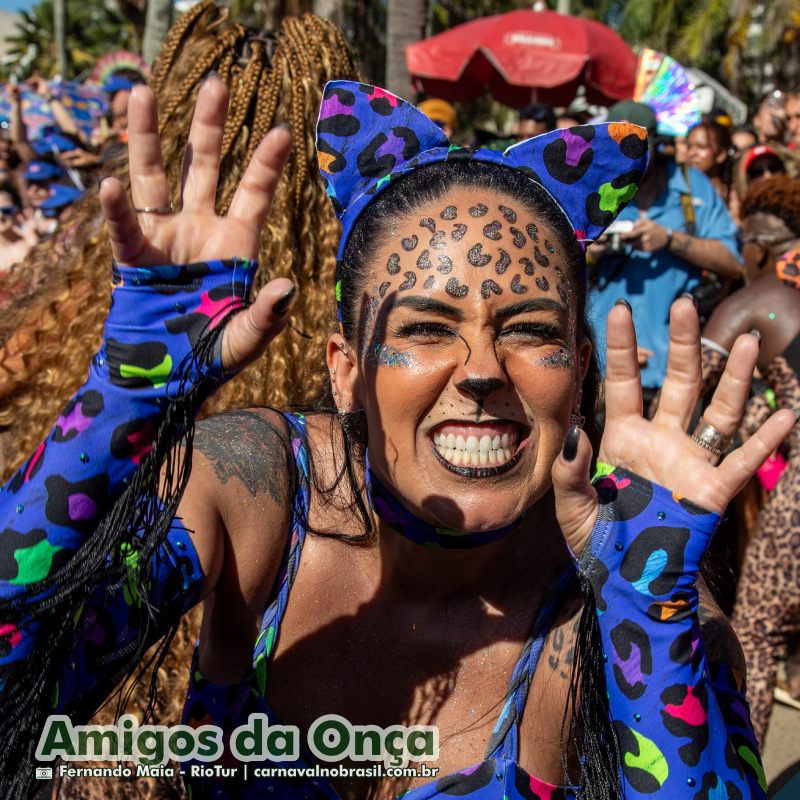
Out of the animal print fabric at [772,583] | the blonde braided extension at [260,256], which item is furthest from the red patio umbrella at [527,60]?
the blonde braided extension at [260,256]

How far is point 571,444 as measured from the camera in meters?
1.52

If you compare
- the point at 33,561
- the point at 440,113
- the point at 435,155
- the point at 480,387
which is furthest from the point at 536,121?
the point at 33,561

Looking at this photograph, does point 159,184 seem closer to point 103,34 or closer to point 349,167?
point 349,167

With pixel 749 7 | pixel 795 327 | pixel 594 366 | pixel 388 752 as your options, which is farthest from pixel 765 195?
pixel 749 7

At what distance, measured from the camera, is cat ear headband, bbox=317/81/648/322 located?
2.00 metres

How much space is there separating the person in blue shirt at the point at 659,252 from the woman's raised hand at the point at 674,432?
2994 millimetres

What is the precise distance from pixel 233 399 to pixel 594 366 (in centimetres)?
100

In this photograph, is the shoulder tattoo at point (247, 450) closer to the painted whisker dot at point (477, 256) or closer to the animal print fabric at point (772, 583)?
the painted whisker dot at point (477, 256)

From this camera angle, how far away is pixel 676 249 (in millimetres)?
4824

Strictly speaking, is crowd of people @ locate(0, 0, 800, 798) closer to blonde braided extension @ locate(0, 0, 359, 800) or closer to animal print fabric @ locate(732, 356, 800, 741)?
blonde braided extension @ locate(0, 0, 359, 800)

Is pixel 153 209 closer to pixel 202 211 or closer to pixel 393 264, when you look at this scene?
pixel 202 211

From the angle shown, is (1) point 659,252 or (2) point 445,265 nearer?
(2) point 445,265

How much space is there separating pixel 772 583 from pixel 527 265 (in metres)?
2.58

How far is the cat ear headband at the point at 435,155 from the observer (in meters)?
2.00
